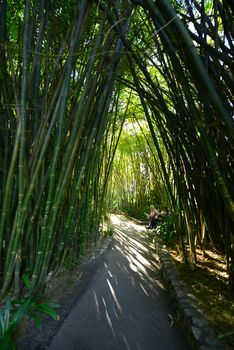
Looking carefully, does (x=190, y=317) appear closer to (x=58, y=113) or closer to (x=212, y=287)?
(x=212, y=287)

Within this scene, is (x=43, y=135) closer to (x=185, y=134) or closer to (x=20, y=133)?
(x=20, y=133)

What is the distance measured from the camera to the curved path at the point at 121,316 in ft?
5.12

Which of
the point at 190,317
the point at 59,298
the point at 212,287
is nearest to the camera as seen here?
the point at 190,317

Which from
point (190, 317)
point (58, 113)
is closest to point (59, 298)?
point (190, 317)

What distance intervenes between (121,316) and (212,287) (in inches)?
33.3

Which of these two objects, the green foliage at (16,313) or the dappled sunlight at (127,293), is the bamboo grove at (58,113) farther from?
the dappled sunlight at (127,293)

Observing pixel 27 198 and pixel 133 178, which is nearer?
pixel 27 198

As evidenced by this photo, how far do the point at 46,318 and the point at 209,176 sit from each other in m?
1.71

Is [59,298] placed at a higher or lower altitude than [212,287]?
higher

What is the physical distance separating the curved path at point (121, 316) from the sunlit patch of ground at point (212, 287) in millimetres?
258

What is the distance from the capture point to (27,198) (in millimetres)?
1613

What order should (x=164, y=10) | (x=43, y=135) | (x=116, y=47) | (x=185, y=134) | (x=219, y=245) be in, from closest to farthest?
(x=164, y=10), (x=43, y=135), (x=116, y=47), (x=185, y=134), (x=219, y=245)

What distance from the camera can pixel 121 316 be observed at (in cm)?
189

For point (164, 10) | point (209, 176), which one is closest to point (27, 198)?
point (164, 10)
